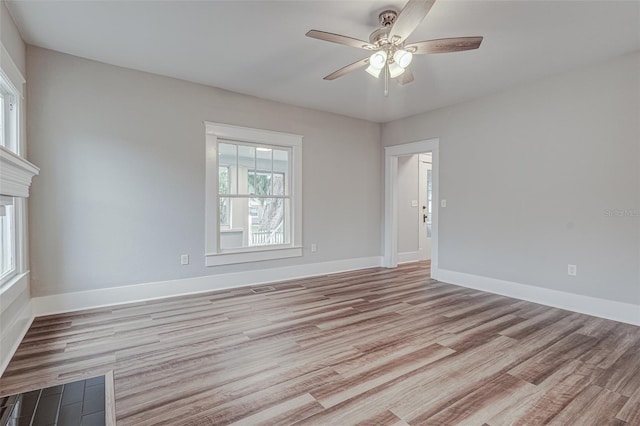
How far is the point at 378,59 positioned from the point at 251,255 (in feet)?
10.0

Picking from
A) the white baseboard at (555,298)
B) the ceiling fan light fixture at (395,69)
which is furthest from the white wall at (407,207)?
the ceiling fan light fixture at (395,69)

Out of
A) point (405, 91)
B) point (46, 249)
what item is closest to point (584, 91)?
point (405, 91)

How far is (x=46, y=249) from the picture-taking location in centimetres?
322

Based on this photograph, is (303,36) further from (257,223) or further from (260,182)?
(257,223)

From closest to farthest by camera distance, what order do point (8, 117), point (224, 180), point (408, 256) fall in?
point (8, 117) < point (224, 180) < point (408, 256)

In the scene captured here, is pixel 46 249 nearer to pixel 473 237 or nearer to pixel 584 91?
pixel 473 237

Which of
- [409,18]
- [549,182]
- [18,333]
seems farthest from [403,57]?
[18,333]

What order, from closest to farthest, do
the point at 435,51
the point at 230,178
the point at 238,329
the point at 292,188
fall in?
the point at 435,51, the point at 238,329, the point at 230,178, the point at 292,188

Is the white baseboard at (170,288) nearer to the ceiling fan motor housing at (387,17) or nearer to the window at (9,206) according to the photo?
the window at (9,206)

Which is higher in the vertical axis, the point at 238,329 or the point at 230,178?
the point at 230,178

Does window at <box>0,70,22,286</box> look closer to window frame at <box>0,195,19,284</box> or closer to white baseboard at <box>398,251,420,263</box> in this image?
window frame at <box>0,195,19,284</box>

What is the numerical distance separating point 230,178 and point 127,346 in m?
2.48

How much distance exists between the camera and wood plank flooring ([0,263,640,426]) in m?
1.79

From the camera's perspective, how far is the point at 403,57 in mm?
2424
